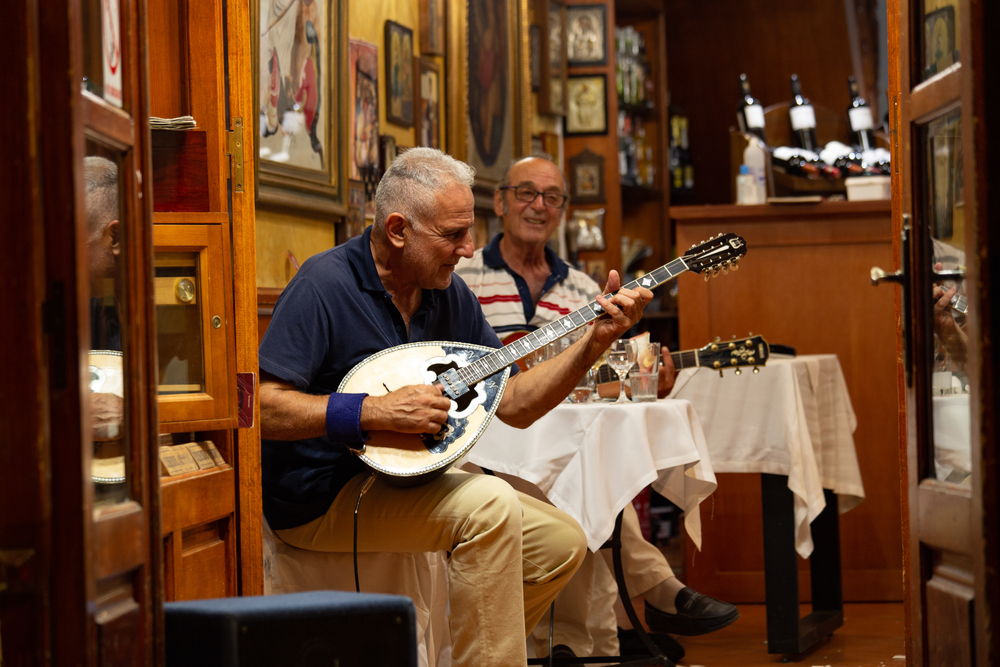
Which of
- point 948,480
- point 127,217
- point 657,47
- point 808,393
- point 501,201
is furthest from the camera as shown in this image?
point 657,47

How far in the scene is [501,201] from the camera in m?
4.58

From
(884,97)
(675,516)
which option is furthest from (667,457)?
(884,97)

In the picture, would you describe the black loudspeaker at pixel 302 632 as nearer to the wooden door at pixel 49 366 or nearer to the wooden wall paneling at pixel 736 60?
the wooden door at pixel 49 366

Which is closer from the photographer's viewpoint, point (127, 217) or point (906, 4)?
point (127, 217)

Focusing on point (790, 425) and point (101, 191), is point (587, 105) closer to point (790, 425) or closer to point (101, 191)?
point (790, 425)

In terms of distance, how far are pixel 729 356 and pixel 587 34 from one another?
12.5 feet

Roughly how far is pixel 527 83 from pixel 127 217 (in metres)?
4.63

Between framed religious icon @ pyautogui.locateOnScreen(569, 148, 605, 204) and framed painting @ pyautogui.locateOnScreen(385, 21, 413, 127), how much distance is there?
6.79 ft

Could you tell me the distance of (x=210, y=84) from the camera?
2402mm

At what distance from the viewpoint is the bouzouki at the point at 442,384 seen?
2633 mm

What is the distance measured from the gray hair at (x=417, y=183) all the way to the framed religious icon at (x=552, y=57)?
139 inches

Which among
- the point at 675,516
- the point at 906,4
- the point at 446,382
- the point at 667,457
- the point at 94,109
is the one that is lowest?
the point at 675,516

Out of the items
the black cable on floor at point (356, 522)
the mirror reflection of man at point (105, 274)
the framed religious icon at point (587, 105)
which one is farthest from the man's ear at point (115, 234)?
the framed religious icon at point (587, 105)

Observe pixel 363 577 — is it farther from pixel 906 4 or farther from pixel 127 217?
pixel 906 4
